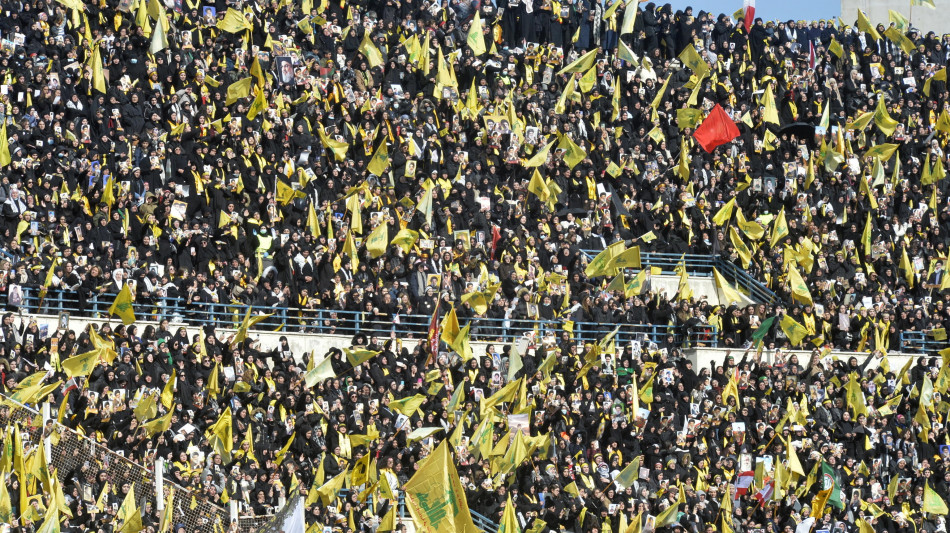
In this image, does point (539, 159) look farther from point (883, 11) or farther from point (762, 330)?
point (883, 11)

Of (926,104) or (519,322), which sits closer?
(519,322)

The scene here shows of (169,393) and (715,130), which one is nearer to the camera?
(169,393)

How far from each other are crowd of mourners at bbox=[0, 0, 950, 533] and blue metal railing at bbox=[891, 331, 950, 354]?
0.44ft

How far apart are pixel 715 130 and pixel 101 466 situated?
1505 centimetres

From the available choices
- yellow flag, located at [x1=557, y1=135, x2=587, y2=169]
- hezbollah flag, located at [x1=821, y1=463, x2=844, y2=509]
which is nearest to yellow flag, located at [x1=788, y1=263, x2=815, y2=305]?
yellow flag, located at [x1=557, y1=135, x2=587, y2=169]

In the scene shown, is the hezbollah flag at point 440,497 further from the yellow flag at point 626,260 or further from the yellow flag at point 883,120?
the yellow flag at point 883,120

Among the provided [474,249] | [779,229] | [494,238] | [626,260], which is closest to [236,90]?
[474,249]

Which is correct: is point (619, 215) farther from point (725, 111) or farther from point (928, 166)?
point (928, 166)

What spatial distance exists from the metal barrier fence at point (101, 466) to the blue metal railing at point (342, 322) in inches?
145

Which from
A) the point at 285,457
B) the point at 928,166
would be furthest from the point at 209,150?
the point at 928,166

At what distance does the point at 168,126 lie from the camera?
31.9m

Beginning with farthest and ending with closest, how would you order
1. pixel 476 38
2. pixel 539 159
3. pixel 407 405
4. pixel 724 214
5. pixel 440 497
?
pixel 476 38
pixel 724 214
pixel 539 159
pixel 407 405
pixel 440 497

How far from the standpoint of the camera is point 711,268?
35000mm

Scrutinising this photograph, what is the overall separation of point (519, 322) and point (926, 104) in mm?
11922
